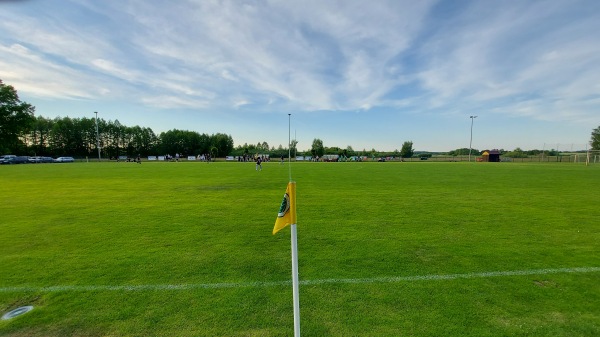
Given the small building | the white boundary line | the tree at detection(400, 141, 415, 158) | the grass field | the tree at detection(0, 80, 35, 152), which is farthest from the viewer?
the tree at detection(400, 141, 415, 158)

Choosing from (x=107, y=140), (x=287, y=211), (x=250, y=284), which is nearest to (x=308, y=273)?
(x=250, y=284)

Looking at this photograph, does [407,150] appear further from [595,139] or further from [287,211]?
[287,211]

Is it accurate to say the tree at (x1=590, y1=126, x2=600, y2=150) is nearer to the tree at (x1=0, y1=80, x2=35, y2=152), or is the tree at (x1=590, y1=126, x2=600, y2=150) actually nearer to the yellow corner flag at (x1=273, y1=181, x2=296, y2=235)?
the yellow corner flag at (x1=273, y1=181, x2=296, y2=235)

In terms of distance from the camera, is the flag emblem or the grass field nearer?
the flag emblem

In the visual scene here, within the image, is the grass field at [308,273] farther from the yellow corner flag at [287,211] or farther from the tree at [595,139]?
the tree at [595,139]

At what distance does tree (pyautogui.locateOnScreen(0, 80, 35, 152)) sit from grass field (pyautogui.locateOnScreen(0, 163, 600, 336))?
268 ft

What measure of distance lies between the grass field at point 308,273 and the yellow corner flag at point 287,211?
1.36m

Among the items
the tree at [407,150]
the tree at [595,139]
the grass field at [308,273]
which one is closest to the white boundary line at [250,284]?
the grass field at [308,273]

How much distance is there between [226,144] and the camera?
12012 centimetres

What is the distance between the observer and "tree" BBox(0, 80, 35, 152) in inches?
2470

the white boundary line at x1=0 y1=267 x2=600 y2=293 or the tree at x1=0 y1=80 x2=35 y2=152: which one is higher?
the tree at x1=0 y1=80 x2=35 y2=152

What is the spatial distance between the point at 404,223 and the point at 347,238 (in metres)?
2.26

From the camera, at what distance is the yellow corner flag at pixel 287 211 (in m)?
2.66

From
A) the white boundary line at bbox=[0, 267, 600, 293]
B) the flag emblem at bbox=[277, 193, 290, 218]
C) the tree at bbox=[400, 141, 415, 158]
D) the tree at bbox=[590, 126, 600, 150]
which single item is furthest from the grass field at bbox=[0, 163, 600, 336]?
the tree at bbox=[590, 126, 600, 150]
